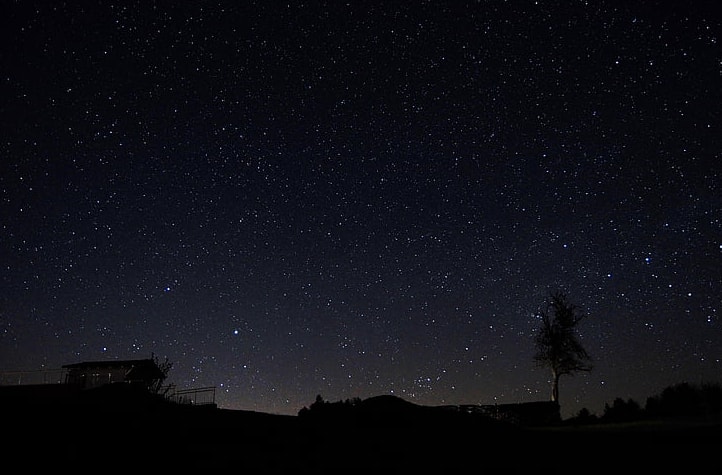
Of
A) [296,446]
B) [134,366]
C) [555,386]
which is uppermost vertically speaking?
[134,366]

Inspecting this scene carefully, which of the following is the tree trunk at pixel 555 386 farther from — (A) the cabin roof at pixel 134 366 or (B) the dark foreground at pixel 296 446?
(A) the cabin roof at pixel 134 366

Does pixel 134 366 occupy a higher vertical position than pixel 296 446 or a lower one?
higher

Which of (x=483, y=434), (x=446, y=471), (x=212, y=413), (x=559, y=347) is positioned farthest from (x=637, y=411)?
(x=212, y=413)

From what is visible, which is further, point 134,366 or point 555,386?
point 134,366

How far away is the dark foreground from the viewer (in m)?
10.3

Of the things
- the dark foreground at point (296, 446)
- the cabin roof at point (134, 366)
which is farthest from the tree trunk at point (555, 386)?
the cabin roof at point (134, 366)

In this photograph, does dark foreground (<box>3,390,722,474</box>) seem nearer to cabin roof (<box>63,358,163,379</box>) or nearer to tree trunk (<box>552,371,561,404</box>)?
tree trunk (<box>552,371,561,404</box>)

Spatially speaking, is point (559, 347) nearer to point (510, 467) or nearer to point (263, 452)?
point (510, 467)

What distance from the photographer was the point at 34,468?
9.22m

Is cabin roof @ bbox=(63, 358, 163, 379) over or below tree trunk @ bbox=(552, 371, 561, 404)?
over

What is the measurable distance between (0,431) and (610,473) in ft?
38.9

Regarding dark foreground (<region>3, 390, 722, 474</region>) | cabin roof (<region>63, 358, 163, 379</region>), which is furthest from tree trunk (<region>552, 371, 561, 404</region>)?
cabin roof (<region>63, 358, 163, 379</region>)

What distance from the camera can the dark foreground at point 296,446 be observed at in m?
10.3

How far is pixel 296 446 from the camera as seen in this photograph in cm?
1252
